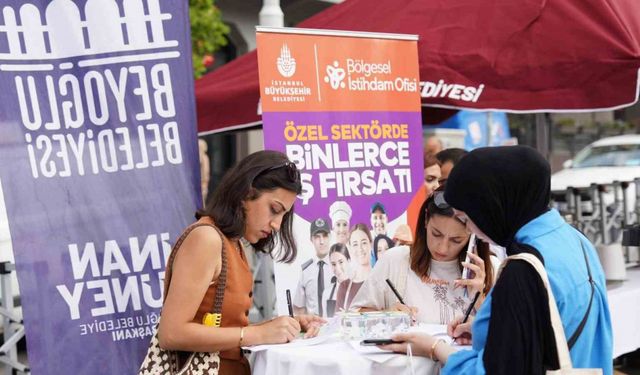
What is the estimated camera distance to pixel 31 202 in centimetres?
394

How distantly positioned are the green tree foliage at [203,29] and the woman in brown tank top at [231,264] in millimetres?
9569

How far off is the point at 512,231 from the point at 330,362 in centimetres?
95

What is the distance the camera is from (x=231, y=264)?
3324mm

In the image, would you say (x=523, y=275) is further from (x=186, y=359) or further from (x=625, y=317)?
(x=625, y=317)

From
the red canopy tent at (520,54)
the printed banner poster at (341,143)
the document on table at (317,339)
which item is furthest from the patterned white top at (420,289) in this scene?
the red canopy tent at (520,54)

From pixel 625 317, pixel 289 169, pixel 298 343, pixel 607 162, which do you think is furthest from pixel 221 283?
pixel 607 162

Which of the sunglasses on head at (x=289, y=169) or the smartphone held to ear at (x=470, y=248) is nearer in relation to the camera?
the sunglasses on head at (x=289, y=169)

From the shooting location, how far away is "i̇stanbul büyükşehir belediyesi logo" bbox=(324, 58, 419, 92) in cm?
515

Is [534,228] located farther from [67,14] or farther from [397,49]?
[397,49]

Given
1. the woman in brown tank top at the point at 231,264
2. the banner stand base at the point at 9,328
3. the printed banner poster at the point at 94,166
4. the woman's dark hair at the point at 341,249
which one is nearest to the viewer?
the woman in brown tank top at the point at 231,264

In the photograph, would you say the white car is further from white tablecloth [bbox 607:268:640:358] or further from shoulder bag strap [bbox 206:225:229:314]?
shoulder bag strap [bbox 206:225:229:314]

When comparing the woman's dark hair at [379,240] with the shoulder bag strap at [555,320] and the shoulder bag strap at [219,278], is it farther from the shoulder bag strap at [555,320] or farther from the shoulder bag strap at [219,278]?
the shoulder bag strap at [555,320]

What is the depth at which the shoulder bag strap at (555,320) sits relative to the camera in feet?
8.18

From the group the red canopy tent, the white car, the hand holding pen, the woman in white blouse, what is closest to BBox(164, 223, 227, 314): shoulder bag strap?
the hand holding pen
